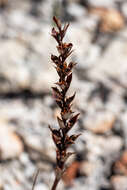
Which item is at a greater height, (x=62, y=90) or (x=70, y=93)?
(x=70, y=93)

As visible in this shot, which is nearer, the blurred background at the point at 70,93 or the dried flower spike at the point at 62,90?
the dried flower spike at the point at 62,90

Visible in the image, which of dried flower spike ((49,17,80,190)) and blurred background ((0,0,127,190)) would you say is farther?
blurred background ((0,0,127,190))

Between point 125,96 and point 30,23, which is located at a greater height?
point 30,23

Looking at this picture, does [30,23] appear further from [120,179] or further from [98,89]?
[120,179]

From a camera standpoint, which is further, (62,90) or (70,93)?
(70,93)

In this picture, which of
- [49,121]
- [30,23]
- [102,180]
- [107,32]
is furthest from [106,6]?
[102,180]

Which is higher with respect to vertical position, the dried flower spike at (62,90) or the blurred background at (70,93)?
the blurred background at (70,93)

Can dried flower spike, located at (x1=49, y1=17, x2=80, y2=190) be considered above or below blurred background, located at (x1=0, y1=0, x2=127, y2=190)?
below

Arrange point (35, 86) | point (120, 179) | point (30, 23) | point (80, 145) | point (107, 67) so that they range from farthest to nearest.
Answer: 1. point (30, 23)
2. point (107, 67)
3. point (35, 86)
4. point (80, 145)
5. point (120, 179)
